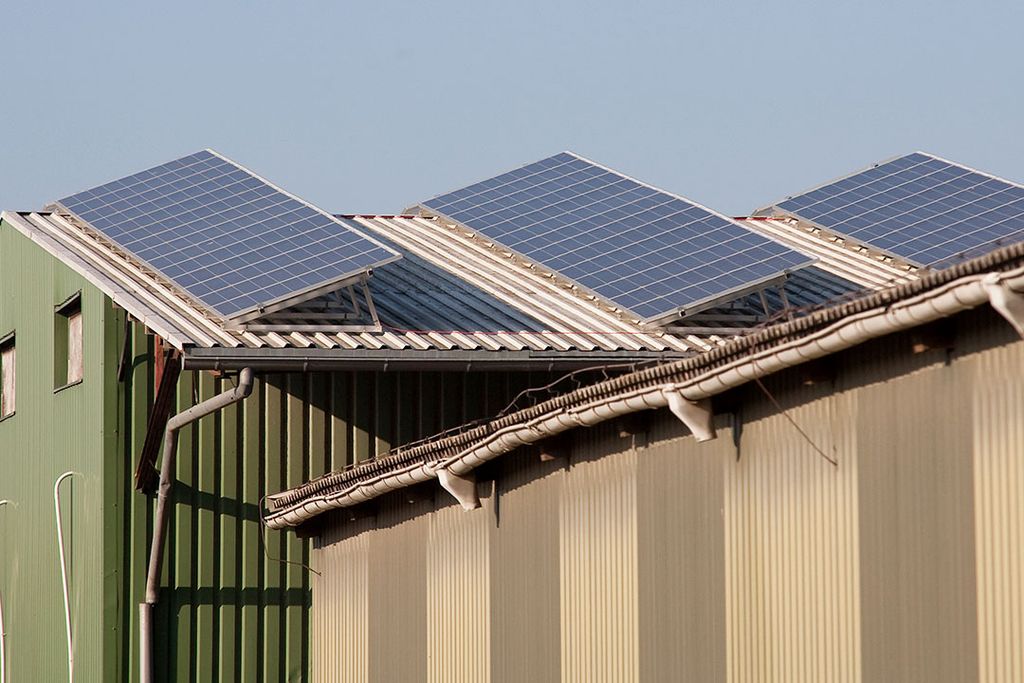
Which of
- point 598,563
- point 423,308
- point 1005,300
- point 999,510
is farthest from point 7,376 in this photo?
point 1005,300

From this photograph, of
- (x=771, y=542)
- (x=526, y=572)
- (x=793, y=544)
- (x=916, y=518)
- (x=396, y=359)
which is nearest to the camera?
(x=916, y=518)

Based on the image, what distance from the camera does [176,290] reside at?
20531 millimetres

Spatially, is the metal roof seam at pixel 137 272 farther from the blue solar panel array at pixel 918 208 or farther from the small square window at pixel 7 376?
the blue solar panel array at pixel 918 208

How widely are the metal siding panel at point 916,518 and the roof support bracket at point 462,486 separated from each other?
18.3ft

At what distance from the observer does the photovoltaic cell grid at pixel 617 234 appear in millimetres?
21297

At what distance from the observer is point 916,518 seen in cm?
1011

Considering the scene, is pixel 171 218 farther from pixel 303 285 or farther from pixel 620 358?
pixel 620 358

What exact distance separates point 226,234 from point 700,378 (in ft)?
35.8

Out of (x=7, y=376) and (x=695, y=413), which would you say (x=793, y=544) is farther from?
(x=7, y=376)

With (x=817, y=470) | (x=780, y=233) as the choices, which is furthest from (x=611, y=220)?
(x=817, y=470)

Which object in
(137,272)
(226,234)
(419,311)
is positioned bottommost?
(419,311)

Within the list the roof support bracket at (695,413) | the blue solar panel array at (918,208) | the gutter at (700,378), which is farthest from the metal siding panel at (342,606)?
the blue solar panel array at (918,208)

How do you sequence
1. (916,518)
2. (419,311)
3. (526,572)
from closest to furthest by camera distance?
(916,518) < (526,572) < (419,311)

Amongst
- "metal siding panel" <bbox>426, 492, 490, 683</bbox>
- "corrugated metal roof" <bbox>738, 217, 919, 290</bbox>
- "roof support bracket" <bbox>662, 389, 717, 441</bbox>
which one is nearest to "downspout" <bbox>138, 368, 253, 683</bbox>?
"metal siding panel" <bbox>426, 492, 490, 683</bbox>
